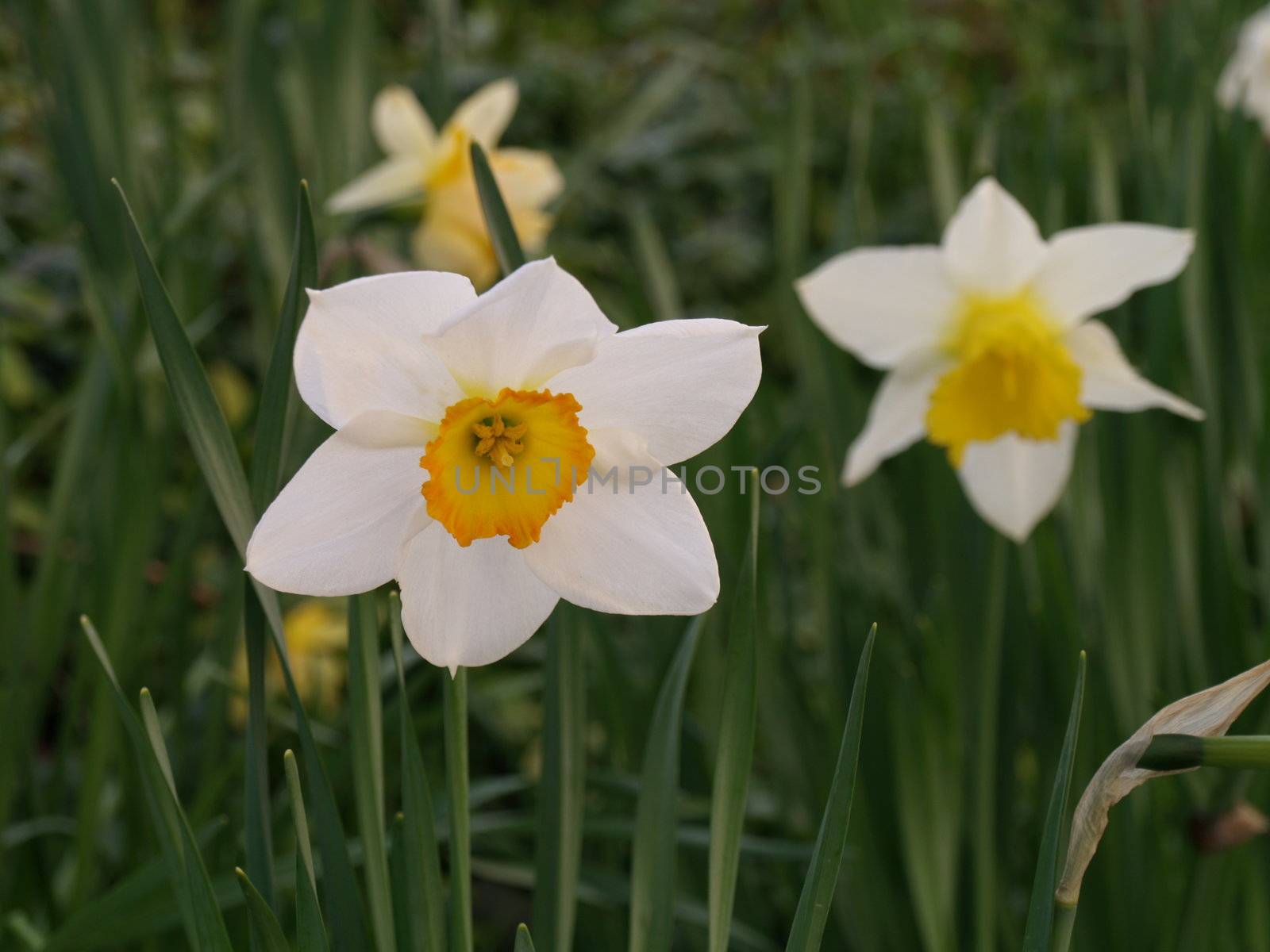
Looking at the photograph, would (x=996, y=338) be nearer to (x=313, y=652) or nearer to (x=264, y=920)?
(x=264, y=920)

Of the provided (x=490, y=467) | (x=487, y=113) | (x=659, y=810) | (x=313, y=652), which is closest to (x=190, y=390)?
(x=490, y=467)

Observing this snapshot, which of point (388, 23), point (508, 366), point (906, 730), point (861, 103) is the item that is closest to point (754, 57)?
point (388, 23)

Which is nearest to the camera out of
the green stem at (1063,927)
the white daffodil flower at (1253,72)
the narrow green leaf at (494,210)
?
the green stem at (1063,927)

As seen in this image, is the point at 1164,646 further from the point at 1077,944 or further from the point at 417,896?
the point at 417,896

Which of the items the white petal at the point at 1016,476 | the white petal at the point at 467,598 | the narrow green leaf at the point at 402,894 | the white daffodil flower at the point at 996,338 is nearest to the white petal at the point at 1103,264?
the white daffodil flower at the point at 996,338

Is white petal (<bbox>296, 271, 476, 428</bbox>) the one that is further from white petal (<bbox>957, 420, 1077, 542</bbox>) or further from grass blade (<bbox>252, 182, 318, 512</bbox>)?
white petal (<bbox>957, 420, 1077, 542</bbox>)

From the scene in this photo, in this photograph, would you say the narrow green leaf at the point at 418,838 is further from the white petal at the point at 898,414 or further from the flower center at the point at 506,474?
the white petal at the point at 898,414
